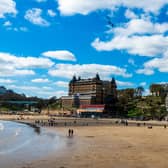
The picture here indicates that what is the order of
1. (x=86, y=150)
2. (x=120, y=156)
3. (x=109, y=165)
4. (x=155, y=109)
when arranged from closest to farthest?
(x=109, y=165) → (x=120, y=156) → (x=86, y=150) → (x=155, y=109)

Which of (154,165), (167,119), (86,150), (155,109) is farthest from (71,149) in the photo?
(155,109)

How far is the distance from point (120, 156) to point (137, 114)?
489 feet

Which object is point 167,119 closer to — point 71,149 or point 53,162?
point 71,149

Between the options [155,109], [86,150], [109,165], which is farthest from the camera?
[155,109]

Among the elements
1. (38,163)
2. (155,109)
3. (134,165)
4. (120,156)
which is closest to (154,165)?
(134,165)

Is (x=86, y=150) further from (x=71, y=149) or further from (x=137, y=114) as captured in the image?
(x=137, y=114)

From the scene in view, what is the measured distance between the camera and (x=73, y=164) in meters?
33.8

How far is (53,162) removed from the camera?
34562 mm

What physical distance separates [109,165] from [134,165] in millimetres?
2131

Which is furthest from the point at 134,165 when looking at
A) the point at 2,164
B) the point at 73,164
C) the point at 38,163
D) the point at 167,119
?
the point at 167,119

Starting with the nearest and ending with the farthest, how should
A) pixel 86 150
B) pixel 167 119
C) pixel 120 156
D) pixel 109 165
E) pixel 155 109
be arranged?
pixel 109 165 → pixel 120 156 → pixel 86 150 → pixel 167 119 → pixel 155 109

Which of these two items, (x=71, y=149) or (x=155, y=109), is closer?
(x=71, y=149)

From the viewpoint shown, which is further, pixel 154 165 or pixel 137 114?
pixel 137 114

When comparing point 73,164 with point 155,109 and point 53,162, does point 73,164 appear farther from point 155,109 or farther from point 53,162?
point 155,109
